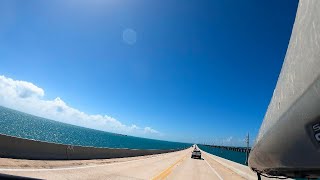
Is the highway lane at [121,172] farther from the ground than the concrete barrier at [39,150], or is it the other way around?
the concrete barrier at [39,150]

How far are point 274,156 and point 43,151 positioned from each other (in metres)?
14.0

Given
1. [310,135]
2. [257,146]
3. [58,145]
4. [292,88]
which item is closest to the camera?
[310,135]

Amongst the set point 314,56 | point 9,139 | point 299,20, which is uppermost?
point 299,20

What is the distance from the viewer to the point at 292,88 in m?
2.54

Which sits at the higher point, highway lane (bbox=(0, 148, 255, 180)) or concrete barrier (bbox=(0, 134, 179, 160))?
concrete barrier (bbox=(0, 134, 179, 160))

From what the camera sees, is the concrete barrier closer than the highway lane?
No

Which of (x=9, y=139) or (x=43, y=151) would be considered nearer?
(x=9, y=139)

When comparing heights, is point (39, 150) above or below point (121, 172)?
above

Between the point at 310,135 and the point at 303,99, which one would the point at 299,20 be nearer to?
the point at 303,99

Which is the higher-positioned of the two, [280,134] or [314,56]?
[314,56]

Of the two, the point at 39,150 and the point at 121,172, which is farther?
the point at 121,172

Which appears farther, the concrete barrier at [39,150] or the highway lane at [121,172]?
the concrete barrier at [39,150]

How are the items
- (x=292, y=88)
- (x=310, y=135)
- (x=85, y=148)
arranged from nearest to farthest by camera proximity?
(x=310, y=135), (x=292, y=88), (x=85, y=148)

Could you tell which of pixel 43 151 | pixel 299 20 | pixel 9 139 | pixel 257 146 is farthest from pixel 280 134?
pixel 43 151
